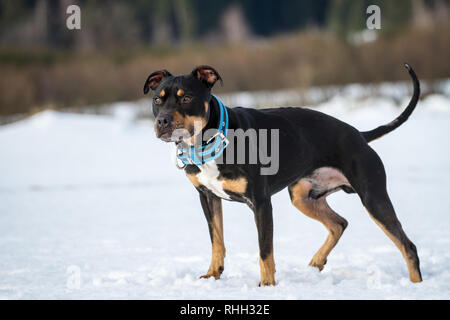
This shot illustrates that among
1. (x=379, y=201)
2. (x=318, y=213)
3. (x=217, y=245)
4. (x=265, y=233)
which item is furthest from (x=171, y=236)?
(x=379, y=201)

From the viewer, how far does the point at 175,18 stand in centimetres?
4438

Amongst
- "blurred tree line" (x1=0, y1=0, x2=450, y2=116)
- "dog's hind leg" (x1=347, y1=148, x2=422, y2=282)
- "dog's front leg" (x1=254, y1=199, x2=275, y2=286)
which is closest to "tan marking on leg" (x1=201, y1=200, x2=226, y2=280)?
"dog's front leg" (x1=254, y1=199, x2=275, y2=286)

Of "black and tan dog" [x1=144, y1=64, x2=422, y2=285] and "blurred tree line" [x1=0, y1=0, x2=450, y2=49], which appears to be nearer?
"black and tan dog" [x1=144, y1=64, x2=422, y2=285]

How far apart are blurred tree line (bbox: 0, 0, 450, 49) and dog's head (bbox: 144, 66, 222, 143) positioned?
31357 mm

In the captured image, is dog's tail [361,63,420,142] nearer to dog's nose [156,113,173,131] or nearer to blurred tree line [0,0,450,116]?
dog's nose [156,113,173,131]

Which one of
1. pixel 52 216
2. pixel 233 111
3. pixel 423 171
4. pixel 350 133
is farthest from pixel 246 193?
pixel 423 171

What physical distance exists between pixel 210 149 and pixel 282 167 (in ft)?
2.18

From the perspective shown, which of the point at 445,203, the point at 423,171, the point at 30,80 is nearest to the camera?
the point at 445,203

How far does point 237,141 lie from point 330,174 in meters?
0.94

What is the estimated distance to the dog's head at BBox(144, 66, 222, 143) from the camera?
396cm

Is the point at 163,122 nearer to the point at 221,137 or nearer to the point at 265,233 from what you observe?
the point at 221,137

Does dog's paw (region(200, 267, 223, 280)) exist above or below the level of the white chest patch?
below

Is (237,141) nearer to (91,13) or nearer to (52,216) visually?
(52,216)
